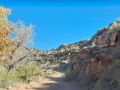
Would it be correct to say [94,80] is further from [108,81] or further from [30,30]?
[30,30]

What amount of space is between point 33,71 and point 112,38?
9.81 m

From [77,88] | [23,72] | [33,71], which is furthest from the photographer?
[33,71]

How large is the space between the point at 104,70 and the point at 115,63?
5.18 ft

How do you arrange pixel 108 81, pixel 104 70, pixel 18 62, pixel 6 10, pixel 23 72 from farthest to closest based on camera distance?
pixel 18 62 < pixel 23 72 < pixel 104 70 < pixel 108 81 < pixel 6 10

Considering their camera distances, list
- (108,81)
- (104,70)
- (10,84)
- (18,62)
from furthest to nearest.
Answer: (18,62)
(10,84)
(104,70)
(108,81)

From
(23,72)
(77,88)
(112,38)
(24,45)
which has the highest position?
(24,45)

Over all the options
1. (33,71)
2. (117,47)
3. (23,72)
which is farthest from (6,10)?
(33,71)

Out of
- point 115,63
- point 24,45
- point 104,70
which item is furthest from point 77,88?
point 24,45

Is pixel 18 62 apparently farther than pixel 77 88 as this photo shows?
Yes

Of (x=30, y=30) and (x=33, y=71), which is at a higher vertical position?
(x=30, y=30)

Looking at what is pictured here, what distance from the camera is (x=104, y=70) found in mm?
20078

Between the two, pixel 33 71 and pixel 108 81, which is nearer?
pixel 108 81

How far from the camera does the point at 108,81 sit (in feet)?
60.4

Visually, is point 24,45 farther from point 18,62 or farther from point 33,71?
point 33,71
